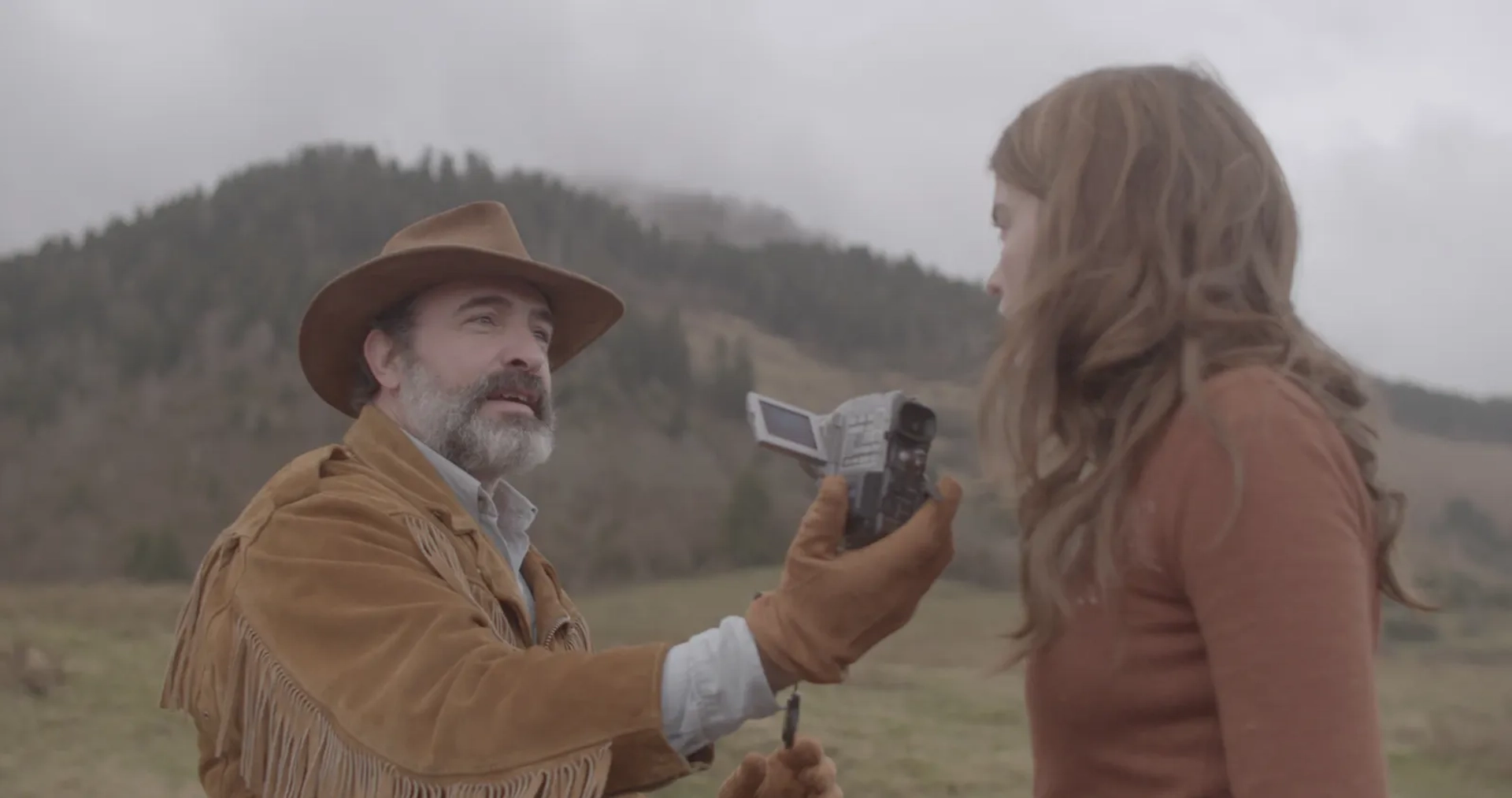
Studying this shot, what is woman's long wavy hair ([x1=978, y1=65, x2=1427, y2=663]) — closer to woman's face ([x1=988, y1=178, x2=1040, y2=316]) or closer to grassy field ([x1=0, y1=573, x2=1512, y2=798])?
woman's face ([x1=988, y1=178, x2=1040, y2=316])

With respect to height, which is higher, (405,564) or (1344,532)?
(1344,532)

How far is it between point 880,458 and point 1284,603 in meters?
0.54

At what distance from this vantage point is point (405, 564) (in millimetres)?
1868

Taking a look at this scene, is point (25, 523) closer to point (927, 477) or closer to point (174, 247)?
point (174, 247)

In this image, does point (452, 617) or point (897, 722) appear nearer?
point (452, 617)

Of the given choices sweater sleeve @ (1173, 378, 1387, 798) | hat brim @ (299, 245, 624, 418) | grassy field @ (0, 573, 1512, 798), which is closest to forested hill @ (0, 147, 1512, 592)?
grassy field @ (0, 573, 1512, 798)

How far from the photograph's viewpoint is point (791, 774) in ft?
7.16

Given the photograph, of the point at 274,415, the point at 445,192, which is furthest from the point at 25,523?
the point at 445,192

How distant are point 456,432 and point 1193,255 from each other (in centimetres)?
152

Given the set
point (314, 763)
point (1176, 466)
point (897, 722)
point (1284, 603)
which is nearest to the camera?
point (1284, 603)

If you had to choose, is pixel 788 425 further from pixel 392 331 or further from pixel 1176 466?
pixel 392 331

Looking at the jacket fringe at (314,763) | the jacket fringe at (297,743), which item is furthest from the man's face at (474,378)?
the jacket fringe at (314,763)

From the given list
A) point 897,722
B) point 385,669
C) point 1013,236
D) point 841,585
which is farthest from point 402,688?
point 897,722

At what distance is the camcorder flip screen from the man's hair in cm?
113
